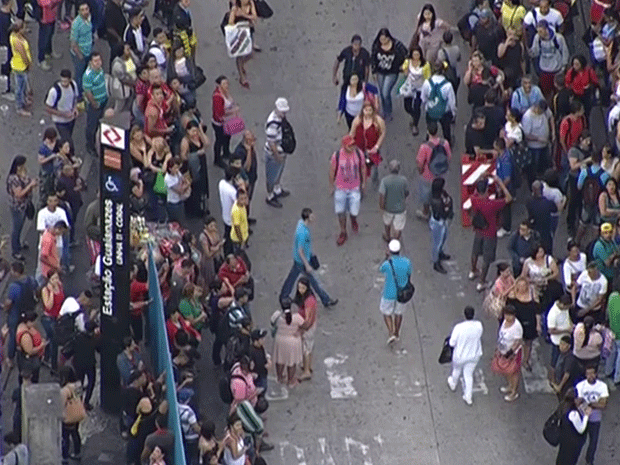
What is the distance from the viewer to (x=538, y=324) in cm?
2491

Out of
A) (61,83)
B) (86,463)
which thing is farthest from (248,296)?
(61,83)

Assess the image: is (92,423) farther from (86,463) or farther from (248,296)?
(248,296)

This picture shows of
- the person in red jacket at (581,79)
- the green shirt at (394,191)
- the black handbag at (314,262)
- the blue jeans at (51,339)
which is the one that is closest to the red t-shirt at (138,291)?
the blue jeans at (51,339)

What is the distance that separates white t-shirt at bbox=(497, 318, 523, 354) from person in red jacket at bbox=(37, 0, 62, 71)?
319 inches

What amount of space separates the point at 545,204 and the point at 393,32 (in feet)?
18.8

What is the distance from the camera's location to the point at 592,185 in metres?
26.0

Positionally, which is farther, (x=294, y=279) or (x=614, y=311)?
(x=294, y=279)

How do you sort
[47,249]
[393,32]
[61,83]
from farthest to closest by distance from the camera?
[393,32] → [61,83] → [47,249]

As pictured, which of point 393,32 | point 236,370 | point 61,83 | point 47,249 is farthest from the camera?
point 393,32

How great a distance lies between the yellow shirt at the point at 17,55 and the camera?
27.6 m

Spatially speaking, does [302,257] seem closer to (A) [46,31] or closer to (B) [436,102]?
(B) [436,102]

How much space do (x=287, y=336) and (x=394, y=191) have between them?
8.84ft

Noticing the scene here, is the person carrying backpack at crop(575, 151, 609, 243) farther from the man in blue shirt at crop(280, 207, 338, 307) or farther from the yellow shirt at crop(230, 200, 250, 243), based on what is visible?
the yellow shirt at crop(230, 200, 250, 243)

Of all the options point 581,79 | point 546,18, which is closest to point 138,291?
point 581,79
